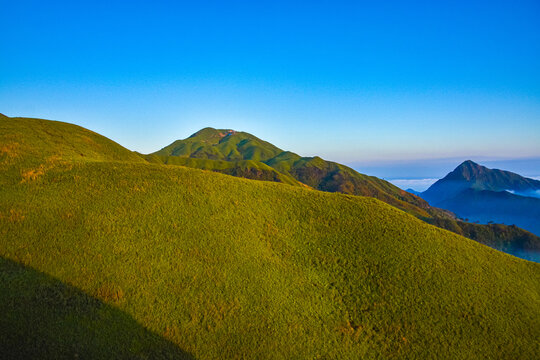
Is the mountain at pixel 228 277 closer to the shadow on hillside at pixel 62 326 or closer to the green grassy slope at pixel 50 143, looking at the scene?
the shadow on hillside at pixel 62 326

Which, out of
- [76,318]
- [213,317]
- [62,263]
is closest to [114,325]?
[76,318]

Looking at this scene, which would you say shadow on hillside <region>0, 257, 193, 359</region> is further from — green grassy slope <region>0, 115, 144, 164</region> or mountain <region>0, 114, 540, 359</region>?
green grassy slope <region>0, 115, 144, 164</region>

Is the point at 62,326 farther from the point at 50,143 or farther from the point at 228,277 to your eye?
the point at 50,143

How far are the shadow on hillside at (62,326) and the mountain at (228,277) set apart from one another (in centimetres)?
10

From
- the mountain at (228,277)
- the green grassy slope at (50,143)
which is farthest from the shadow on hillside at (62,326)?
the green grassy slope at (50,143)

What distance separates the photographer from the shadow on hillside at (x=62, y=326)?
17.0 metres

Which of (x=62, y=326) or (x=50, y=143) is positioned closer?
(x=62, y=326)

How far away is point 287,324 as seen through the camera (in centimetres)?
2295

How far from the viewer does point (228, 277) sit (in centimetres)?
2623

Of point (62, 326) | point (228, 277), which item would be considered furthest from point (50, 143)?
point (228, 277)

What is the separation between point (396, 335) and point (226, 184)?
1153 inches

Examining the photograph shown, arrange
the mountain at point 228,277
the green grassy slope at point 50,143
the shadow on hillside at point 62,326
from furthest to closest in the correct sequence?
the green grassy slope at point 50,143
the mountain at point 228,277
the shadow on hillside at point 62,326

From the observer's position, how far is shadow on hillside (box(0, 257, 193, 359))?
17.0m

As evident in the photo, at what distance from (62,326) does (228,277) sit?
12.9 metres
